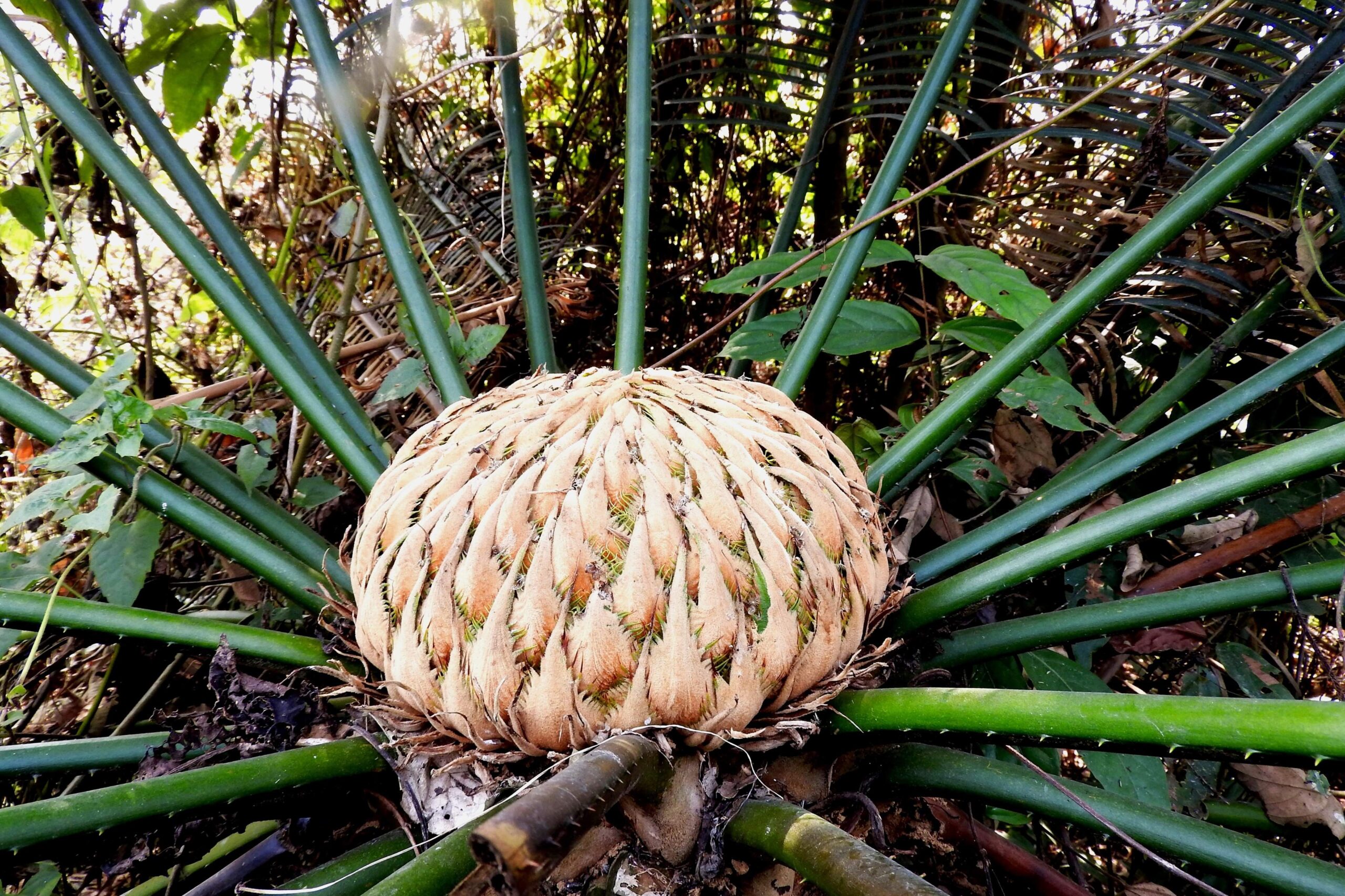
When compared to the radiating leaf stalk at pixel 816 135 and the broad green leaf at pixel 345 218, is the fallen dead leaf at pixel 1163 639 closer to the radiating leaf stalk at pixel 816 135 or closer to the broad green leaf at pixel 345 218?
the radiating leaf stalk at pixel 816 135

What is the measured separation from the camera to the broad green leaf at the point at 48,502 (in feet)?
4.19

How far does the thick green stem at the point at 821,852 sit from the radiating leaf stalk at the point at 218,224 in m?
0.93

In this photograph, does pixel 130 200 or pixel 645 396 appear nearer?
pixel 645 396

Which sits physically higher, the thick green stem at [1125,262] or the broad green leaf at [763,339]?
the thick green stem at [1125,262]

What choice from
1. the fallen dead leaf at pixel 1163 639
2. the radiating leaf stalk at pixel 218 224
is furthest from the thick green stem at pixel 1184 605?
the radiating leaf stalk at pixel 218 224

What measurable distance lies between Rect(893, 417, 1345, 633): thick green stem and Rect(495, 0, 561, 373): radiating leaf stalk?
3.04 feet

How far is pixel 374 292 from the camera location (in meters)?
2.55

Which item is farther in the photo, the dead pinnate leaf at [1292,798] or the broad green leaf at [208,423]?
the dead pinnate leaf at [1292,798]

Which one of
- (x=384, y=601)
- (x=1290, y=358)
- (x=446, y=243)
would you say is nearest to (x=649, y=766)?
(x=384, y=601)

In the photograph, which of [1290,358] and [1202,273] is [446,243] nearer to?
[1202,273]

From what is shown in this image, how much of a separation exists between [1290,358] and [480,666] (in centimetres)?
124

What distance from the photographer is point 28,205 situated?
1845mm

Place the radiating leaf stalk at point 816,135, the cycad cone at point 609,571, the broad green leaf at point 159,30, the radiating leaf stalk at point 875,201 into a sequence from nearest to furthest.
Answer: the cycad cone at point 609,571 < the radiating leaf stalk at point 875,201 < the broad green leaf at point 159,30 < the radiating leaf stalk at point 816,135

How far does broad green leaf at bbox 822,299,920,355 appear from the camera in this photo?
174 cm
